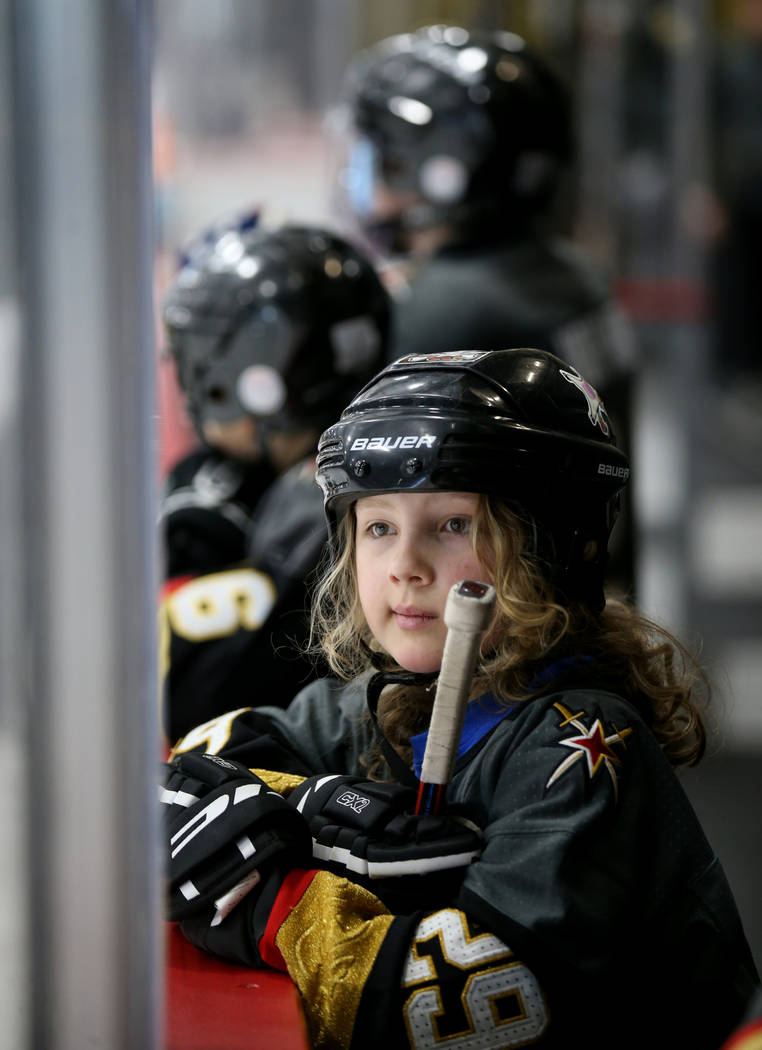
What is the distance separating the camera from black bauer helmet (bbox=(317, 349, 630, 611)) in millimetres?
1142

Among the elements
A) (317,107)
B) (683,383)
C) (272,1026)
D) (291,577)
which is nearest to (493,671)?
(272,1026)

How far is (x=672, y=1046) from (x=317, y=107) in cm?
717

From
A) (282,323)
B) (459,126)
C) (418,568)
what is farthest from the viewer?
(459,126)

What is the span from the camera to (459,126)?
119 inches

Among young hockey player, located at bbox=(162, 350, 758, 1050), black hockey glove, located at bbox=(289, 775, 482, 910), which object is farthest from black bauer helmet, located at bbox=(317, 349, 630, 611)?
black hockey glove, located at bbox=(289, 775, 482, 910)

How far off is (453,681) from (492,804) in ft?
0.49

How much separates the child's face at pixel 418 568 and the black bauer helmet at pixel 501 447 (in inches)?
1.2

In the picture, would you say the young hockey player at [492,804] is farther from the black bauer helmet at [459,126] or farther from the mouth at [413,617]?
the black bauer helmet at [459,126]

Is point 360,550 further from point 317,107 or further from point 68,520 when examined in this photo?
point 317,107

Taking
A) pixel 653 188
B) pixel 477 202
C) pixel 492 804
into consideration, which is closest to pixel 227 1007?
pixel 492 804

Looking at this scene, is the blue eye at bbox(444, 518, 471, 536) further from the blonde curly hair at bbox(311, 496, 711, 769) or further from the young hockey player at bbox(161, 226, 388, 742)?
the young hockey player at bbox(161, 226, 388, 742)

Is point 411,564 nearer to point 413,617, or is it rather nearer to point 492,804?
point 413,617

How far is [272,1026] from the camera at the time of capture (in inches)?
42.8

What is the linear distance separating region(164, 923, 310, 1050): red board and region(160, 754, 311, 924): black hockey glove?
0.15 ft
